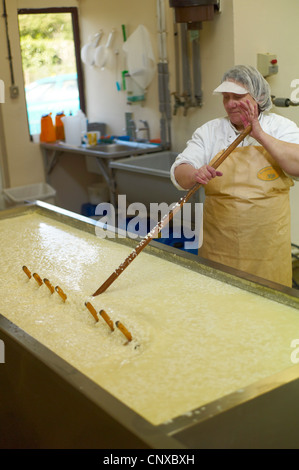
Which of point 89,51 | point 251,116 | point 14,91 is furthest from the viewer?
point 89,51

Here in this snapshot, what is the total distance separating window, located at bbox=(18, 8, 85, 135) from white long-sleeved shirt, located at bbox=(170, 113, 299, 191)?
3349 millimetres

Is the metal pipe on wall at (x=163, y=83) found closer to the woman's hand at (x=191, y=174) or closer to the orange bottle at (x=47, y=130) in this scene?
the orange bottle at (x=47, y=130)

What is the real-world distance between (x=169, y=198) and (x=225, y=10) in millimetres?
1289

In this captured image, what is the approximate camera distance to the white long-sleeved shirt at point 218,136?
8.00 ft

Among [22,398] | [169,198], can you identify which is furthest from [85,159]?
[22,398]

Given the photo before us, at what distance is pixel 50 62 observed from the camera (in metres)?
5.66

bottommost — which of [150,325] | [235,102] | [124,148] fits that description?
[150,325]

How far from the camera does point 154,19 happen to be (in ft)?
15.2

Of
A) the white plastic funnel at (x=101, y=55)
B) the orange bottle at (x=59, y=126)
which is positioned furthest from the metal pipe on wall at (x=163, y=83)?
the orange bottle at (x=59, y=126)

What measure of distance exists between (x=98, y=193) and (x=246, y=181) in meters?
3.19

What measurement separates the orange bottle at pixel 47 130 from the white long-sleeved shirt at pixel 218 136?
3170 mm

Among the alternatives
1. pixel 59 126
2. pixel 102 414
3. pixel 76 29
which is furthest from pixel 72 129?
pixel 102 414

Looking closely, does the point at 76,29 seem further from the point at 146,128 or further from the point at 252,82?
the point at 252,82
